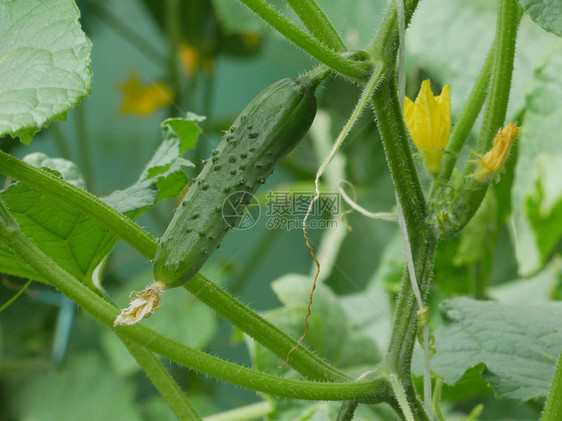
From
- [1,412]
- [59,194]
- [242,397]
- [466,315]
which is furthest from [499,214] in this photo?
[1,412]

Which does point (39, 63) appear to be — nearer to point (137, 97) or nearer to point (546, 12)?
point (546, 12)

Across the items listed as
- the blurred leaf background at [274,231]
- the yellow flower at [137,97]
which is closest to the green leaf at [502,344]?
the blurred leaf background at [274,231]

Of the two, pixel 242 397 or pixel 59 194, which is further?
pixel 242 397

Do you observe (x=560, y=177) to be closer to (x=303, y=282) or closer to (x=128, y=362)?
(x=303, y=282)

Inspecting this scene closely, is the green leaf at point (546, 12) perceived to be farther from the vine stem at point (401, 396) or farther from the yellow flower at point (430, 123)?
the vine stem at point (401, 396)

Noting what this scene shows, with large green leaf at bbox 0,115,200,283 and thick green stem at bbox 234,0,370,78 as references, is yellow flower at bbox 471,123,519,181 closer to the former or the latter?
thick green stem at bbox 234,0,370,78
